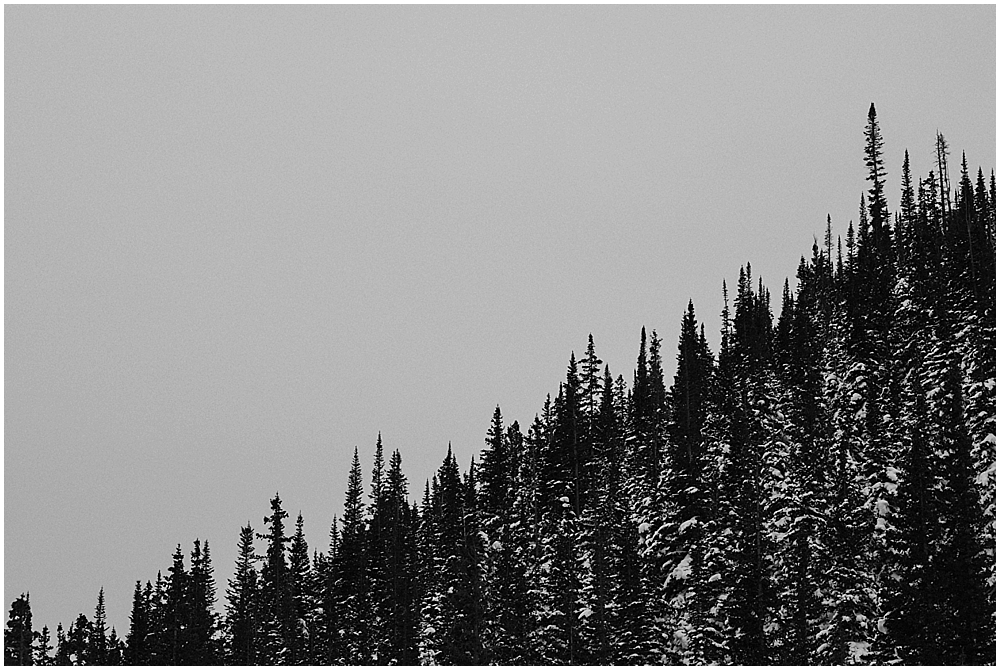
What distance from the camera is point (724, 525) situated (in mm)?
65938

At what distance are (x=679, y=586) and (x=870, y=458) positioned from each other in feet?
46.9

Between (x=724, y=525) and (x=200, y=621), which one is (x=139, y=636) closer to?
(x=200, y=621)

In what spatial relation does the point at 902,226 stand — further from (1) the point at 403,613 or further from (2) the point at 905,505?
(1) the point at 403,613

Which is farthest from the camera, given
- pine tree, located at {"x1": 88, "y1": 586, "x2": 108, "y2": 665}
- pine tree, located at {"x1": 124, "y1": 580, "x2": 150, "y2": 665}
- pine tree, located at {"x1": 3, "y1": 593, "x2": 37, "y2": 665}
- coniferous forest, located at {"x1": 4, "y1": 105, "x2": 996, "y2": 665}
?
pine tree, located at {"x1": 88, "y1": 586, "x2": 108, "y2": 665}

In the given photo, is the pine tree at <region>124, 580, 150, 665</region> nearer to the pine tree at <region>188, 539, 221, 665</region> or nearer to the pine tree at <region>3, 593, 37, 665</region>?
the pine tree at <region>188, 539, 221, 665</region>

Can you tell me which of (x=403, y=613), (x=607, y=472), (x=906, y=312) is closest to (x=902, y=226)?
(x=906, y=312)

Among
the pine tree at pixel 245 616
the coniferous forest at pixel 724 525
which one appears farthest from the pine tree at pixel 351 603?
the pine tree at pixel 245 616

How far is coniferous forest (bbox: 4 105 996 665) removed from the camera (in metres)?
50.8

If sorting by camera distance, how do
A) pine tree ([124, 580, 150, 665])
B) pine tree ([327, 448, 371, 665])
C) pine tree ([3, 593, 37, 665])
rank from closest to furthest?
1. pine tree ([327, 448, 371, 665])
2. pine tree ([124, 580, 150, 665])
3. pine tree ([3, 593, 37, 665])

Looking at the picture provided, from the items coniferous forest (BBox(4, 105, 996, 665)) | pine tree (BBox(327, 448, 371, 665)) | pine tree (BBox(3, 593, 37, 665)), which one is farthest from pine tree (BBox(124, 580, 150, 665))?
pine tree (BBox(327, 448, 371, 665))

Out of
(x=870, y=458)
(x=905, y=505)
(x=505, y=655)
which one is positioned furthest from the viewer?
(x=870, y=458)

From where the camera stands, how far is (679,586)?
67312mm

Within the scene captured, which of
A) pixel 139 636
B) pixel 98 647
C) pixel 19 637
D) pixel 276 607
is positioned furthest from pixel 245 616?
pixel 19 637

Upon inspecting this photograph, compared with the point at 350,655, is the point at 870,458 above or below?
above
